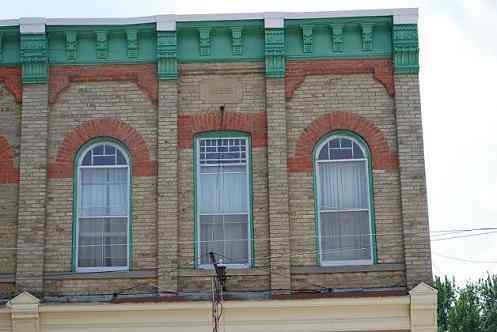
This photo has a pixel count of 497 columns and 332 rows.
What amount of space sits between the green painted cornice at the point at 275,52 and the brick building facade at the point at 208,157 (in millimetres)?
27

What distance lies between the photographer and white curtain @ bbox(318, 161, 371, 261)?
18.2m

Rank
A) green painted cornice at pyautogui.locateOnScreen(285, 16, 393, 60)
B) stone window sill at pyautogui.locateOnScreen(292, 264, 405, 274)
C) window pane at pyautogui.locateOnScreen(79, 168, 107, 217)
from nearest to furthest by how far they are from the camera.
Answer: stone window sill at pyautogui.locateOnScreen(292, 264, 405, 274)
window pane at pyautogui.locateOnScreen(79, 168, 107, 217)
green painted cornice at pyautogui.locateOnScreen(285, 16, 393, 60)

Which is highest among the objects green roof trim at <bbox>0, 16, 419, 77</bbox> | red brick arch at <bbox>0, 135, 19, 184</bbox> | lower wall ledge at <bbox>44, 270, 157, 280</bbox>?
green roof trim at <bbox>0, 16, 419, 77</bbox>

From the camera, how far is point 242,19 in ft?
61.2

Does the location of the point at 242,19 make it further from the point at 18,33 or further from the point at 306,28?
the point at 18,33

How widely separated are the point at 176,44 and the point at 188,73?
60 cm

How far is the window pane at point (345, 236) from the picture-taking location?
18.2 metres

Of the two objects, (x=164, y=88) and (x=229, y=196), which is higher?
(x=164, y=88)

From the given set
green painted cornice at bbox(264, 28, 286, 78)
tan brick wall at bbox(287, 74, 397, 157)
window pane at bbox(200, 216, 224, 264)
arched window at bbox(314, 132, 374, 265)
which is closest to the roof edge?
green painted cornice at bbox(264, 28, 286, 78)

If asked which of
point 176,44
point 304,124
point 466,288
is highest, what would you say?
point 176,44

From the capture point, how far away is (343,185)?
18500 millimetres

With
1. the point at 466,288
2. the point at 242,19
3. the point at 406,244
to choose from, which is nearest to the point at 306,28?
the point at 242,19

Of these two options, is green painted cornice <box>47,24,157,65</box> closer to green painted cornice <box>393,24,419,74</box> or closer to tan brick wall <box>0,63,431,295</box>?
tan brick wall <box>0,63,431,295</box>

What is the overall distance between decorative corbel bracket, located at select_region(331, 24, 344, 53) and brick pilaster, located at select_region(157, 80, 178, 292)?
125 inches
